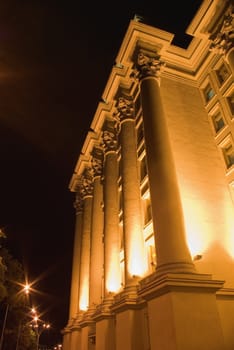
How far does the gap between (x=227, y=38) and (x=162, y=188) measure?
1108 centimetres

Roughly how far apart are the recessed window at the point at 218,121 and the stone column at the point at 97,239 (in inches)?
579

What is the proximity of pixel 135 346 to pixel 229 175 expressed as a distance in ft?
42.9

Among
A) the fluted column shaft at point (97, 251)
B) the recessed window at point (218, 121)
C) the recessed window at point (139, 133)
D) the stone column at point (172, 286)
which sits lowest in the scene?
the stone column at point (172, 286)

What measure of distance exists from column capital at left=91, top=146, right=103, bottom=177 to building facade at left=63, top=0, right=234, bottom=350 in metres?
2.06

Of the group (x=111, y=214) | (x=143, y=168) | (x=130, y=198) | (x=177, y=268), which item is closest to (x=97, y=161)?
(x=111, y=214)

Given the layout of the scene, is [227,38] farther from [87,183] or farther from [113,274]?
[87,183]

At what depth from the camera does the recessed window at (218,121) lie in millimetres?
24244

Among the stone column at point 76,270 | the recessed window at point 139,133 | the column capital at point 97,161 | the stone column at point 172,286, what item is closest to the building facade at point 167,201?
the stone column at point 172,286

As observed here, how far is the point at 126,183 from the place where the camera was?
23.9 meters

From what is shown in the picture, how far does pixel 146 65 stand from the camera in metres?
22.9

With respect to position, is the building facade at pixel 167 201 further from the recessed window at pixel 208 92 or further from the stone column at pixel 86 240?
the stone column at pixel 86 240

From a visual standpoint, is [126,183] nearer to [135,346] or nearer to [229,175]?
[229,175]

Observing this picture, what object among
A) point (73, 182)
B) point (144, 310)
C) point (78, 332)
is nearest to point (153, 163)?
point (144, 310)

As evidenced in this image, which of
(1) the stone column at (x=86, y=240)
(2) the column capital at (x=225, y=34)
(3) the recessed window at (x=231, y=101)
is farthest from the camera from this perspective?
(1) the stone column at (x=86, y=240)
